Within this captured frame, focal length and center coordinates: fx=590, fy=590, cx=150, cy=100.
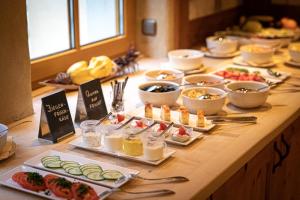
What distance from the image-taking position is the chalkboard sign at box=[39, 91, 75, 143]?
172 cm

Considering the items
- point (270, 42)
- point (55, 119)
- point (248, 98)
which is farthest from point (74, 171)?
point (270, 42)

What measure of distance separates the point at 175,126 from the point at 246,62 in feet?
2.85

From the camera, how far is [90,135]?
1678mm

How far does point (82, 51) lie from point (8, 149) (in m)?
0.92

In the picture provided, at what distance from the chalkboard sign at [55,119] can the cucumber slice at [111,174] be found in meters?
0.30

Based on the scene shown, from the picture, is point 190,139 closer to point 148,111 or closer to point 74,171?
point 148,111

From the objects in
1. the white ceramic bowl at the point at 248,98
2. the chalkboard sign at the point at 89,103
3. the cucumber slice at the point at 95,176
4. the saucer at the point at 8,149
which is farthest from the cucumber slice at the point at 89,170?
the white ceramic bowl at the point at 248,98

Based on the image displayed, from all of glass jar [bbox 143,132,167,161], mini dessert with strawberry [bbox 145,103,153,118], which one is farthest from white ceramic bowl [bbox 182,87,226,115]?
glass jar [bbox 143,132,167,161]

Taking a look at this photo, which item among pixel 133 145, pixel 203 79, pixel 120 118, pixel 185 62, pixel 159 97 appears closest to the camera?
pixel 133 145

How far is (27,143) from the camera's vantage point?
1.73 metres

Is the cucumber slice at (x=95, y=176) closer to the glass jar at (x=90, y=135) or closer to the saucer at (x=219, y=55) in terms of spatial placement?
the glass jar at (x=90, y=135)

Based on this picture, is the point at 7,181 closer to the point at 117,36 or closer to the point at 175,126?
the point at 175,126

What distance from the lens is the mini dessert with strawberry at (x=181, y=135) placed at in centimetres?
172

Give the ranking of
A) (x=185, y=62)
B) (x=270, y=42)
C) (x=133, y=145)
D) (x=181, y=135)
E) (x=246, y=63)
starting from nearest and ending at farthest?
(x=133, y=145) → (x=181, y=135) → (x=185, y=62) → (x=246, y=63) → (x=270, y=42)
